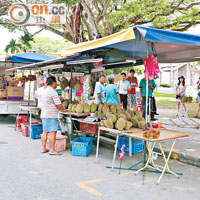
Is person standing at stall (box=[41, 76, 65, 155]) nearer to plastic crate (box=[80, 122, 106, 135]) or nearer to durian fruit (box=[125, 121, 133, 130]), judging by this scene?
plastic crate (box=[80, 122, 106, 135])

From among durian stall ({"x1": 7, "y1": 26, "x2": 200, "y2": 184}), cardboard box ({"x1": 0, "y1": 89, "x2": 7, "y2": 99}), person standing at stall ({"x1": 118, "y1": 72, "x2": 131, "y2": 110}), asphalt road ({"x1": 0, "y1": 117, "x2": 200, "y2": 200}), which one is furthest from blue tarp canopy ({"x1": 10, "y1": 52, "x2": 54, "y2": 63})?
asphalt road ({"x1": 0, "y1": 117, "x2": 200, "y2": 200})

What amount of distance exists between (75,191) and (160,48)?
3.74 m

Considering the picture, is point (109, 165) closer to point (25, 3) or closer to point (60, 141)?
point (60, 141)

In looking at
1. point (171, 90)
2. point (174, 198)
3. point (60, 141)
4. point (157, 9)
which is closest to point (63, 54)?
point (60, 141)

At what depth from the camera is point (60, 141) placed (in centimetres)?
571

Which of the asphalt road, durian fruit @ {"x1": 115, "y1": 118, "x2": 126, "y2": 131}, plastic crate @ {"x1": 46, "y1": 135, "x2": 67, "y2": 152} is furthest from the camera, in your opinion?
plastic crate @ {"x1": 46, "y1": 135, "x2": 67, "y2": 152}

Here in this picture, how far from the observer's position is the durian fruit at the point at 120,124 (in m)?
4.36

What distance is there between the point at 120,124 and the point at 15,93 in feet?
22.9

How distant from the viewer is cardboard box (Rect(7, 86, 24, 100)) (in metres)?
9.84

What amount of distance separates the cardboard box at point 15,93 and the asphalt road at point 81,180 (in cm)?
496

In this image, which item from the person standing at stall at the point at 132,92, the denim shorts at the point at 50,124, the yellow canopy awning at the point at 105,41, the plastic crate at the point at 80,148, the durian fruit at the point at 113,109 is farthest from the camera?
the person standing at stall at the point at 132,92

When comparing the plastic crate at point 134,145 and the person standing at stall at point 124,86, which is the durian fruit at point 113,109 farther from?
the person standing at stall at point 124,86

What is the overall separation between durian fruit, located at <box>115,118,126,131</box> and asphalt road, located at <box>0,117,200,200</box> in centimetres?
82

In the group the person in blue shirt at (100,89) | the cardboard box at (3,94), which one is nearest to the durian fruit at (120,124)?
the person in blue shirt at (100,89)
